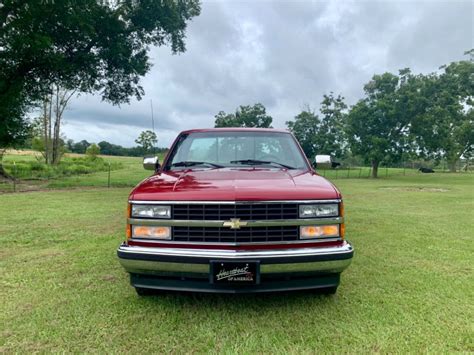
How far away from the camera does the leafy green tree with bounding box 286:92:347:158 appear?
41.3 m

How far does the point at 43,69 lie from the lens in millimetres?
15047

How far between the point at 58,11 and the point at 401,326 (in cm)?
1436

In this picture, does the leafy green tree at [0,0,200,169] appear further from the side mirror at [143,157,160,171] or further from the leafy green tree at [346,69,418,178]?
the leafy green tree at [346,69,418,178]

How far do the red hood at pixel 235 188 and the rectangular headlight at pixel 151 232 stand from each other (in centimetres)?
26

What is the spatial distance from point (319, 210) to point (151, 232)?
1.45 m

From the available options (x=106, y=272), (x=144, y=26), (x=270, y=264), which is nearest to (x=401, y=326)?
(x=270, y=264)

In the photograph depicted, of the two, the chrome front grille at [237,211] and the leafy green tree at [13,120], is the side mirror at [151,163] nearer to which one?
the chrome front grille at [237,211]

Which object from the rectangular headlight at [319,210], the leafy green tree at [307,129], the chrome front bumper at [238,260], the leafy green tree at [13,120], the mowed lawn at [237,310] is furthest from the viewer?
the leafy green tree at [307,129]

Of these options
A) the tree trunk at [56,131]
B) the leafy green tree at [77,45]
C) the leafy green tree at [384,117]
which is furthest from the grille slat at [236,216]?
the tree trunk at [56,131]

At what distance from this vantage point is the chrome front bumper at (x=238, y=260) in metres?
2.74

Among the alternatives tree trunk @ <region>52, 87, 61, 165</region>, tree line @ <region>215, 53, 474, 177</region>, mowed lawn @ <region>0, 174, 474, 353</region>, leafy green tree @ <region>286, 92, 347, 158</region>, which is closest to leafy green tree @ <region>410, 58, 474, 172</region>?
tree line @ <region>215, 53, 474, 177</region>

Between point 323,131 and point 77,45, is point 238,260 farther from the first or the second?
point 323,131

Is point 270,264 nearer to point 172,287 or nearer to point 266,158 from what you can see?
point 172,287

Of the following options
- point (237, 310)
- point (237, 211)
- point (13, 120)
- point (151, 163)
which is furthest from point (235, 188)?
point (13, 120)
